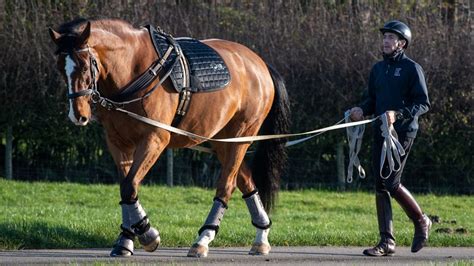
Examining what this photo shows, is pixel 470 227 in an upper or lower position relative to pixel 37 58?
lower

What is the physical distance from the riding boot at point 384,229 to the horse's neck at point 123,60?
8.13 feet

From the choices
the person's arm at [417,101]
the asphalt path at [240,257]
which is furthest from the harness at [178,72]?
the person's arm at [417,101]

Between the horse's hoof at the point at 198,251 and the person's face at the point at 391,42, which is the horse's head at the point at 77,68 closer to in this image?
the horse's hoof at the point at 198,251

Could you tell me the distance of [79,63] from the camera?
8766 mm

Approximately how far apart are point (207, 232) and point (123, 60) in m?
1.71

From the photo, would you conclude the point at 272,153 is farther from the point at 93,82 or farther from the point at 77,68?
the point at 77,68

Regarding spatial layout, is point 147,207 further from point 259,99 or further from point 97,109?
point 97,109

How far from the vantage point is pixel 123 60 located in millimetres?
9336

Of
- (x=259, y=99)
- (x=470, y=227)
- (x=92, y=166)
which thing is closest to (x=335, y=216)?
(x=470, y=227)

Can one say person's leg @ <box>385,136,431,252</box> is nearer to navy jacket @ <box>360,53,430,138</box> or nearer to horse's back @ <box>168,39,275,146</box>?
navy jacket @ <box>360,53,430,138</box>

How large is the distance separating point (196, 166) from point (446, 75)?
4.85m

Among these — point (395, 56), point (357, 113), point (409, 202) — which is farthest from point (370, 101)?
point (409, 202)

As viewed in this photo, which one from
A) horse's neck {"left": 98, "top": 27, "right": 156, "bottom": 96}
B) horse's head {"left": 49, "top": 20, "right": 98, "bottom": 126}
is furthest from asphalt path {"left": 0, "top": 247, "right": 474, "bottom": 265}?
horse's neck {"left": 98, "top": 27, "right": 156, "bottom": 96}

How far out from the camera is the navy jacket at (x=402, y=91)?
983 cm
